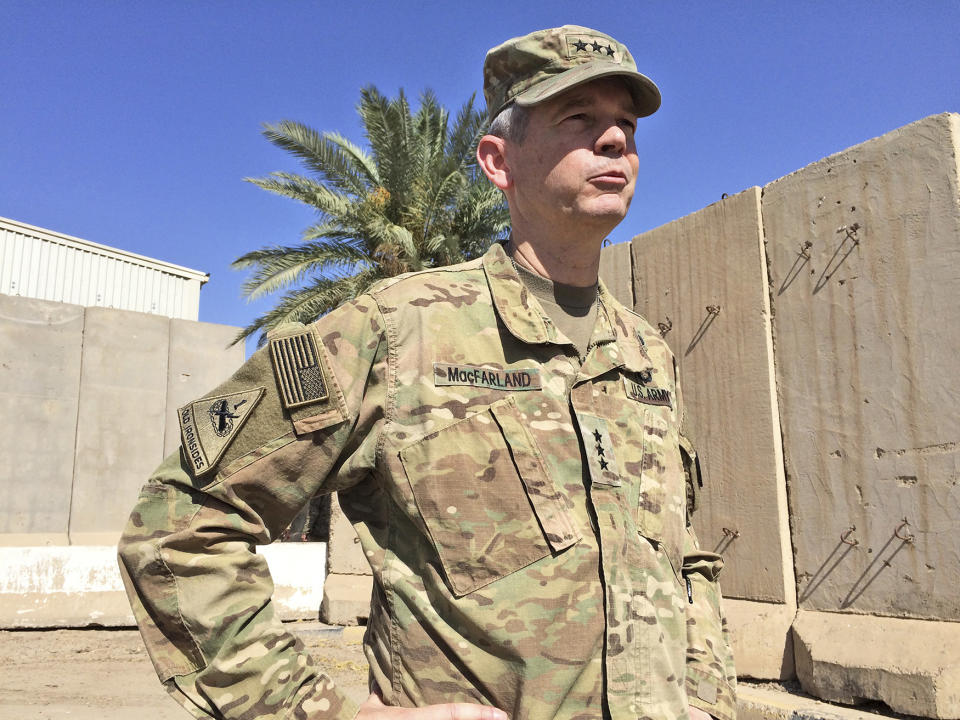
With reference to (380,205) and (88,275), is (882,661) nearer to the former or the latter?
(380,205)

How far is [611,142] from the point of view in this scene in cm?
155

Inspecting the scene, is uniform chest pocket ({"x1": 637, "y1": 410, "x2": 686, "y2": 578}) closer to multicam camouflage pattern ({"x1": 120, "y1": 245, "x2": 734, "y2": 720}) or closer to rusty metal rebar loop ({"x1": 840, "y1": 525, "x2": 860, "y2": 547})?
multicam camouflage pattern ({"x1": 120, "y1": 245, "x2": 734, "y2": 720})

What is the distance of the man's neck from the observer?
161 cm

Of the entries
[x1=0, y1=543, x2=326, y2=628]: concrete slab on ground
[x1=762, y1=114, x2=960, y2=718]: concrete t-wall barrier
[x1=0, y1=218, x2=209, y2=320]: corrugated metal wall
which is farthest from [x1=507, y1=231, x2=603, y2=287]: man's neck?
[x1=0, y1=218, x2=209, y2=320]: corrugated metal wall

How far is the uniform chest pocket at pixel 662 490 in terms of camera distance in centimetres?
148

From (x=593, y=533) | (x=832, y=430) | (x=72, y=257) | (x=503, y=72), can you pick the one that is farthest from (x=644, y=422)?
(x=72, y=257)

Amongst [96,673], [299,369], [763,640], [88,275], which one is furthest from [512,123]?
[88,275]

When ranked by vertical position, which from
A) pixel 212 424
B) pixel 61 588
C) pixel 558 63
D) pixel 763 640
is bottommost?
pixel 61 588

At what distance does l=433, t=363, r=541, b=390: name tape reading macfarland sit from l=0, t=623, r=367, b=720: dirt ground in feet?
11.1

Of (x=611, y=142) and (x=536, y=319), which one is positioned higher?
(x=611, y=142)

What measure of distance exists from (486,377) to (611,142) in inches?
21.2

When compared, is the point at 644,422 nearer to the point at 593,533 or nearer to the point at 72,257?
the point at 593,533

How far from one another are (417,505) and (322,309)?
10772 millimetres

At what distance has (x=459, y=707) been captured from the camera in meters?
1.21
